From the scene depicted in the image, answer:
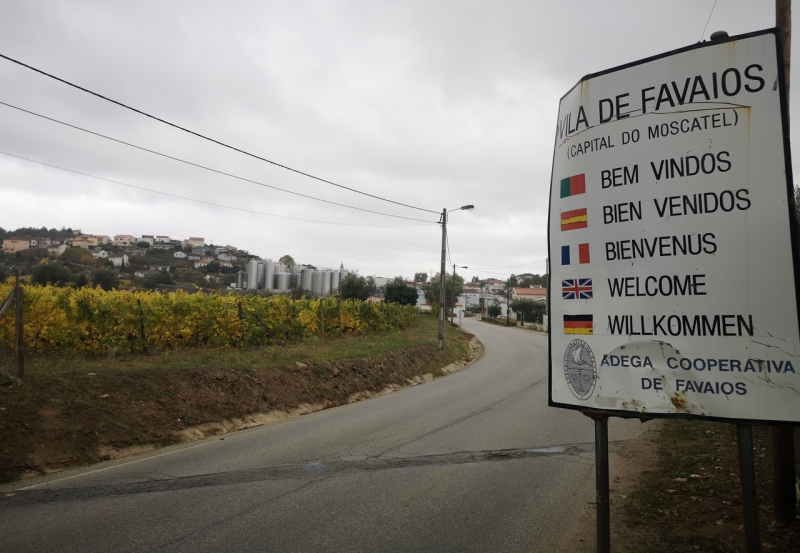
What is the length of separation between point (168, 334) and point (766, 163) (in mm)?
15867

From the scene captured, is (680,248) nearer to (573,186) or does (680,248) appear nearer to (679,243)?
(679,243)

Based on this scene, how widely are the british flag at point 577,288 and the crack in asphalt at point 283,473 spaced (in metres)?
4.24

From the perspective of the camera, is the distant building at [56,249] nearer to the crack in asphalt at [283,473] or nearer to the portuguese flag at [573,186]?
the crack in asphalt at [283,473]

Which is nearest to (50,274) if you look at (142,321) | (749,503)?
(142,321)

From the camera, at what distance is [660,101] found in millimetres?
3207

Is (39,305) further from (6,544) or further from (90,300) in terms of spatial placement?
(6,544)

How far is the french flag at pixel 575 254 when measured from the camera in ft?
11.2

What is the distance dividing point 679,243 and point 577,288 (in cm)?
70

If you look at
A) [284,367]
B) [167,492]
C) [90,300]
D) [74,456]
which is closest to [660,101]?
[167,492]

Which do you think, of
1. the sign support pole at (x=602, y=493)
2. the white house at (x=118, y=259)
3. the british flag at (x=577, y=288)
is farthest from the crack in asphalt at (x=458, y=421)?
the white house at (x=118, y=259)

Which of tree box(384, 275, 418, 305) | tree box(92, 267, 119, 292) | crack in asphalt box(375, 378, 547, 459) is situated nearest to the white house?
tree box(92, 267, 119, 292)

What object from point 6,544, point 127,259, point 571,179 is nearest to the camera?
point 571,179

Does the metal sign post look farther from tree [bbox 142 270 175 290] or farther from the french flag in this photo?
tree [bbox 142 270 175 290]

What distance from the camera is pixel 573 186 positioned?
3547 mm
